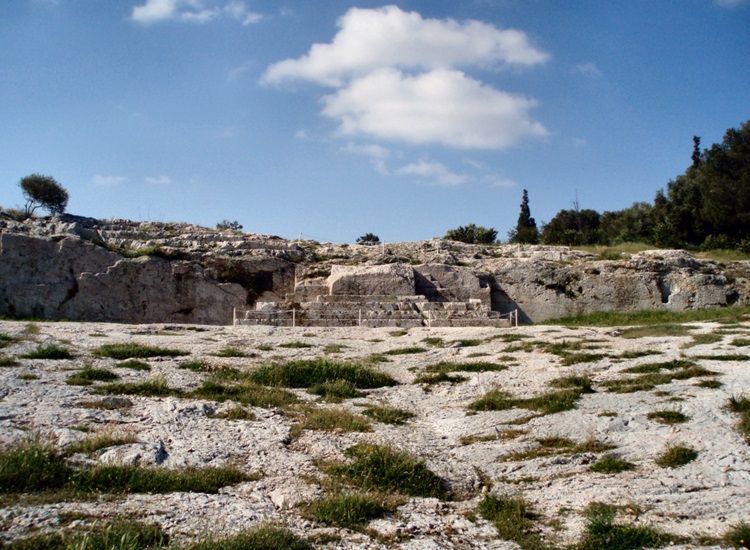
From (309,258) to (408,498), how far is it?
20.8 meters

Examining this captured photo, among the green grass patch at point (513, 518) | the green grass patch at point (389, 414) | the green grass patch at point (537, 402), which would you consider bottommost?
the green grass patch at point (513, 518)

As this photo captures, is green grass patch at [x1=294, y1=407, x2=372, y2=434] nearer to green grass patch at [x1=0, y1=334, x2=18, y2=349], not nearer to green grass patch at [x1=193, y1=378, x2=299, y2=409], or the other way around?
green grass patch at [x1=193, y1=378, x2=299, y2=409]

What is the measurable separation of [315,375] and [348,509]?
482 centimetres

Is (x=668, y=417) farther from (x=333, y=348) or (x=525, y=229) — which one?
(x=525, y=229)

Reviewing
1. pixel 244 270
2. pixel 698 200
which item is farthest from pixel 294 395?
pixel 698 200

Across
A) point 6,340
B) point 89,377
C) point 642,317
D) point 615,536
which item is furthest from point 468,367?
point 642,317

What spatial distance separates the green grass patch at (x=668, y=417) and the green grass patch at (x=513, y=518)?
2.46 metres

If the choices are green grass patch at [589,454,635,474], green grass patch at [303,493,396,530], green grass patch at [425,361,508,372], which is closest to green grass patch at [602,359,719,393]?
green grass patch at [425,361,508,372]

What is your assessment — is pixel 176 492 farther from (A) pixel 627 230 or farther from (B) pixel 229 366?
(A) pixel 627 230

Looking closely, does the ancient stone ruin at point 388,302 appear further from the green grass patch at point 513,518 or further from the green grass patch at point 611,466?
the green grass patch at point 513,518

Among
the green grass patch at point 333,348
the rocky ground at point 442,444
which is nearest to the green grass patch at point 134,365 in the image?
the rocky ground at point 442,444

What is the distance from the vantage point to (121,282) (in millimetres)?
22641

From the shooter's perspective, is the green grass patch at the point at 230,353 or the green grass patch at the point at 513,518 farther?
the green grass patch at the point at 230,353

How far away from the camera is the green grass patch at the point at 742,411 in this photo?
6293mm
